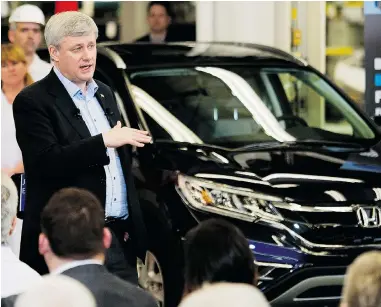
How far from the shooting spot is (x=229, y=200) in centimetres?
742

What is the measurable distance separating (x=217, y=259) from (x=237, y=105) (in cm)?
446

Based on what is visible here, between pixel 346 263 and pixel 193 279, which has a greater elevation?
pixel 193 279

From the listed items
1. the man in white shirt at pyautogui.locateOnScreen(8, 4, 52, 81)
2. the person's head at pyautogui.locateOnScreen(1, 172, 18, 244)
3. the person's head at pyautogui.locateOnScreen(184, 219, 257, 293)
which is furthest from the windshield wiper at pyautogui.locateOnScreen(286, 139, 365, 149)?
the person's head at pyautogui.locateOnScreen(184, 219, 257, 293)

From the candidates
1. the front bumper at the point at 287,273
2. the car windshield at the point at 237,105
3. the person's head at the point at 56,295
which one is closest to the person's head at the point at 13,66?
the car windshield at the point at 237,105

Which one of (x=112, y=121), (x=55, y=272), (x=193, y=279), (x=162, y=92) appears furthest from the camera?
(x=162, y=92)

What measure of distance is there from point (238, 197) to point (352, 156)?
3.54 feet

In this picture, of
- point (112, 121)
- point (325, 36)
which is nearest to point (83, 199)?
point (112, 121)

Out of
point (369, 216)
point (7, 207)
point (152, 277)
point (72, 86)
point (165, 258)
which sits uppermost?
point (72, 86)

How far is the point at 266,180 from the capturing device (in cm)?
757

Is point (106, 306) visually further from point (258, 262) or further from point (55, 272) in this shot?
point (258, 262)

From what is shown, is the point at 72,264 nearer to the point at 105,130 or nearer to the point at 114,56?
the point at 105,130

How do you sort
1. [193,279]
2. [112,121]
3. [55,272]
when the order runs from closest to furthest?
[193,279] → [55,272] → [112,121]

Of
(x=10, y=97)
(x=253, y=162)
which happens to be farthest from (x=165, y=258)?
(x=10, y=97)

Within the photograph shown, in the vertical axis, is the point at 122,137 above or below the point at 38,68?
above
